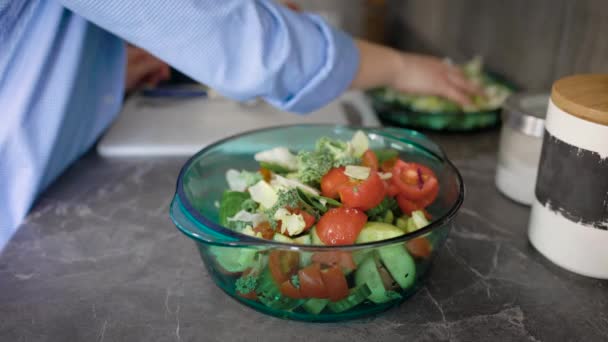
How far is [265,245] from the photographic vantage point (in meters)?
0.55

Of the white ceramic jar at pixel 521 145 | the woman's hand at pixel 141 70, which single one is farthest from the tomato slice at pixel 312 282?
the woman's hand at pixel 141 70

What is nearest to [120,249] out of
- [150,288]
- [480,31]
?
[150,288]

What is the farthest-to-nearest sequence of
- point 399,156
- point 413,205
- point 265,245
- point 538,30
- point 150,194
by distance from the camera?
point 538,30 → point 150,194 → point 399,156 → point 413,205 → point 265,245

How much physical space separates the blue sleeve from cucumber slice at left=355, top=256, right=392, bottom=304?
1.15ft

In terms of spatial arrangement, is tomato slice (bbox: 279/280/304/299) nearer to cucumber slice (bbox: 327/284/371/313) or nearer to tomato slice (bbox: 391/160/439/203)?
cucumber slice (bbox: 327/284/371/313)

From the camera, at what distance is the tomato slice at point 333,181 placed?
0.63 metres

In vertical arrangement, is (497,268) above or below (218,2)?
below

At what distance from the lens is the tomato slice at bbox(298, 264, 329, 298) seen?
1.84 feet

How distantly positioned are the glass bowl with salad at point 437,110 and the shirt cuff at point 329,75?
26cm

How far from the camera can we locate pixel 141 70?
4.50 feet

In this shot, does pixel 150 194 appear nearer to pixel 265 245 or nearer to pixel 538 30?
pixel 265 245

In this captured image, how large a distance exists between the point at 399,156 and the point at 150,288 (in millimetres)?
387

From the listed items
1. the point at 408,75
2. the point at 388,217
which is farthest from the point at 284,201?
the point at 408,75

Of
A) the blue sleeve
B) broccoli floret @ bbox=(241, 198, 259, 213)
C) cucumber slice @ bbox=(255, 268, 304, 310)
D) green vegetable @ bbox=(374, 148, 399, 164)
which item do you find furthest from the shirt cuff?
cucumber slice @ bbox=(255, 268, 304, 310)
